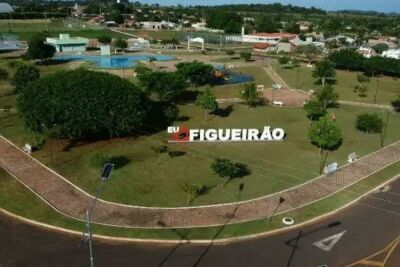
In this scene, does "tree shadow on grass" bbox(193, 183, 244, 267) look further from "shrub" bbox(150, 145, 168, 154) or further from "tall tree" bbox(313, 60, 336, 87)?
"tall tree" bbox(313, 60, 336, 87)

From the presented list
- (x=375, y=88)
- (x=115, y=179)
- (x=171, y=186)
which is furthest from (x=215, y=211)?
(x=375, y=88)

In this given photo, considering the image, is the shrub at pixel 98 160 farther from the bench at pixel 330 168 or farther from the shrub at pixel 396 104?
the shrub at pixel 396 104

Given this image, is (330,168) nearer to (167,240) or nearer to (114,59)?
(167,240)

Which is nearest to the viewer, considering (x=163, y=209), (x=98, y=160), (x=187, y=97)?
(x=163, y=209)

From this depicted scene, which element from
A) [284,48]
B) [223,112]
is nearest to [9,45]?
[284,48]

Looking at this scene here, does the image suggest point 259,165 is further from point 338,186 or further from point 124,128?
point 124,128

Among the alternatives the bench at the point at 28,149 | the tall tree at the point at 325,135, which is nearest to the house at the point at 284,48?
the tall tree at the point at 325,135

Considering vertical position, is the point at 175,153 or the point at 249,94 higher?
the point at 249,94
